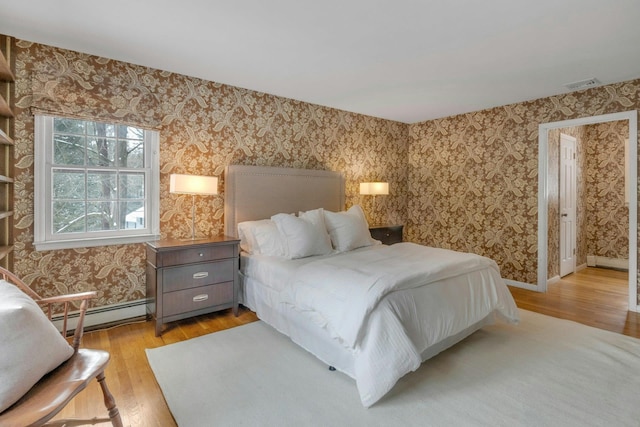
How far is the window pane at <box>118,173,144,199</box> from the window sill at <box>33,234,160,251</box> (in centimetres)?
40

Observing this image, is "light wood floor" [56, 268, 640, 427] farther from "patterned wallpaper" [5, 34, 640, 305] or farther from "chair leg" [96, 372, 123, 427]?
"patterned wallpaper" [5, 34, 640, 305]

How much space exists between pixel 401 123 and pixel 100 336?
4.96m

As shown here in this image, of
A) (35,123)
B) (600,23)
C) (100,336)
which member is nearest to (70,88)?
(35,123)

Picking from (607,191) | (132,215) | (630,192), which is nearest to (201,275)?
(132,215)

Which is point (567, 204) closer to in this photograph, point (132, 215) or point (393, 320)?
point (393, 320)

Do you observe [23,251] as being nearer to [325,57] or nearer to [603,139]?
[325,57]

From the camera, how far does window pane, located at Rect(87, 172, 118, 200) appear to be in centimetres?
304

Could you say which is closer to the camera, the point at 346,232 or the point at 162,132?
the point at 162,132

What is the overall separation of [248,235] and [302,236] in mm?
689

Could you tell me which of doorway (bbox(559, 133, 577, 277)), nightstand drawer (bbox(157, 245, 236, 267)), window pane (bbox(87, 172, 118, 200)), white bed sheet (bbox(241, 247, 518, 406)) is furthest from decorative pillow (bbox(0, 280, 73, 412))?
doorway (bbox(559, 133, 577, 277))

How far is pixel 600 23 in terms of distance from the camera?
2.30 m

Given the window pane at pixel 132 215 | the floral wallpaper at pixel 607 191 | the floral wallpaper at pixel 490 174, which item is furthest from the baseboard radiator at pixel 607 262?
the window pane at pixel 132 215

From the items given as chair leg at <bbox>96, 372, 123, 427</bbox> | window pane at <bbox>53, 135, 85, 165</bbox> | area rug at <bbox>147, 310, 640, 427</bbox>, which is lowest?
area rug at <bbox>147, 310, 640, 427</bbox>

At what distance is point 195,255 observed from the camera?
300 centimetres
